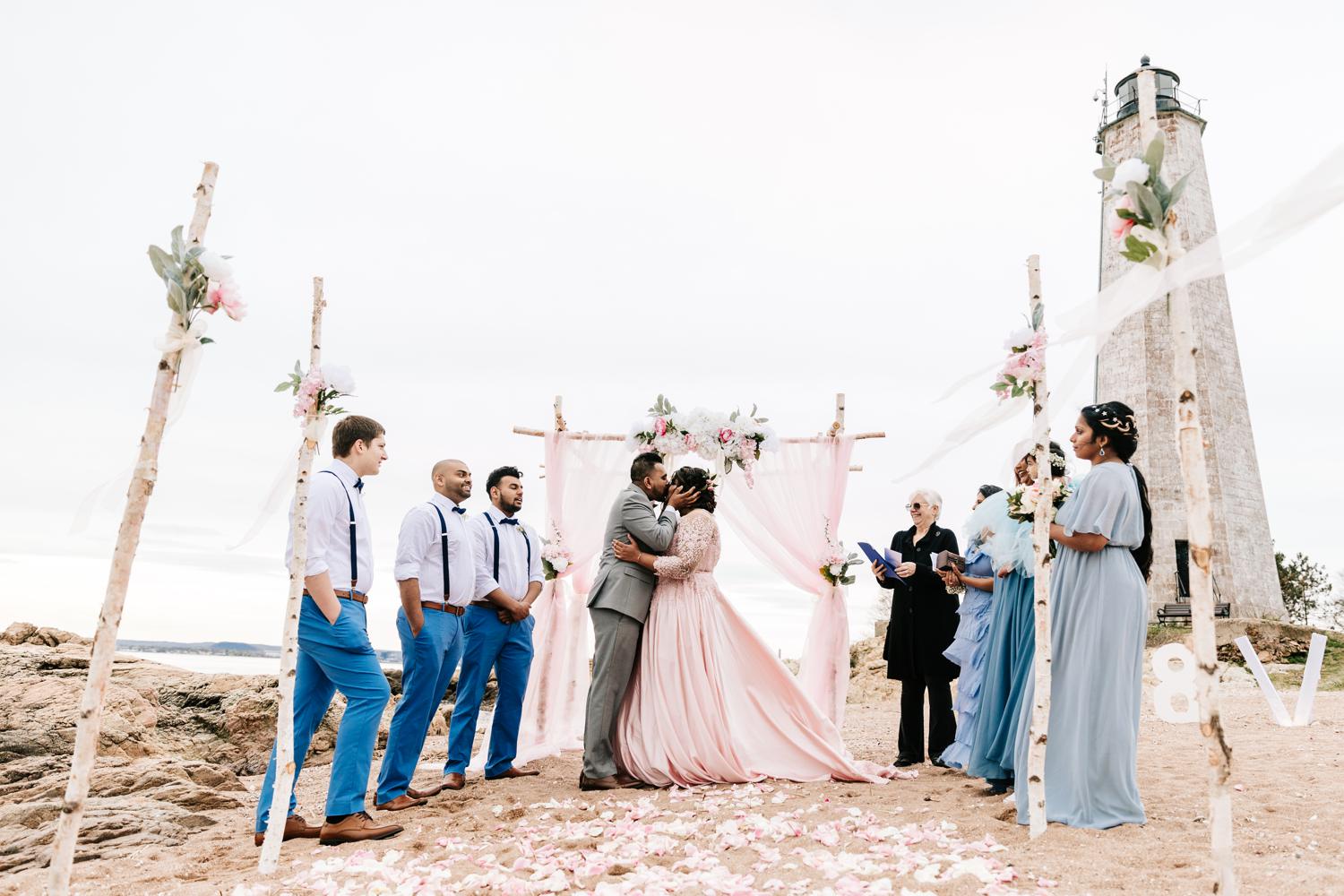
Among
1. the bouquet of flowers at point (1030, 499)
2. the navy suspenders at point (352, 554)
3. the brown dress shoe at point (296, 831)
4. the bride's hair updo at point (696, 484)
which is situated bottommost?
the brown dress shoe at point (296, 831)

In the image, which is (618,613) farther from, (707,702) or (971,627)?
(971,627)

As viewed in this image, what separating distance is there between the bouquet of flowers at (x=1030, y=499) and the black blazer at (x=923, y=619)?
73.7 inches

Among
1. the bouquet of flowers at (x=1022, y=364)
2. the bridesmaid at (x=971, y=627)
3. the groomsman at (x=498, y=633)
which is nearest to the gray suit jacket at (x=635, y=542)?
the groomsman at (x=498, y=633)

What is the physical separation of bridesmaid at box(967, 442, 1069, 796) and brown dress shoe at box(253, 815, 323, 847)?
12.4 feet

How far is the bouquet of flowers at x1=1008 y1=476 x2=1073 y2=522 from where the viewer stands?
15.1 feet

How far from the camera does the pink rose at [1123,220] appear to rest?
127 inches

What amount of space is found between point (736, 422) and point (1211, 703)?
4.73 m

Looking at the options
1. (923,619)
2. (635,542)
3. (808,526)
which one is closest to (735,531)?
(808,526)

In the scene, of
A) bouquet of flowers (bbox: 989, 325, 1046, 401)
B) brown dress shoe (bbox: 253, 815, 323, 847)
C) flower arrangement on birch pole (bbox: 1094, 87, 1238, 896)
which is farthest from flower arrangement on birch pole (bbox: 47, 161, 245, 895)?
bouquet of flowers (bbox: 989, 325, 1046, 401)

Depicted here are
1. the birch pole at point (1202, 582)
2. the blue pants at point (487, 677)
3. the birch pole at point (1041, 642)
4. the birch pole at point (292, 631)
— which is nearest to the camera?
the birch pole at point (1202, 582)

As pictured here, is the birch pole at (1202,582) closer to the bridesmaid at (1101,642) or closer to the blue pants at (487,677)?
the bridesmaid at (1101,642)

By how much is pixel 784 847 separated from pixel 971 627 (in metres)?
2.63

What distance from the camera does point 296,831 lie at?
4754 mm

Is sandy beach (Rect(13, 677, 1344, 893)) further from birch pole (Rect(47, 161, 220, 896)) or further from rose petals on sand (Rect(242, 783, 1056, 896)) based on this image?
birch pole (Rect(47, 161, 220, 896))
